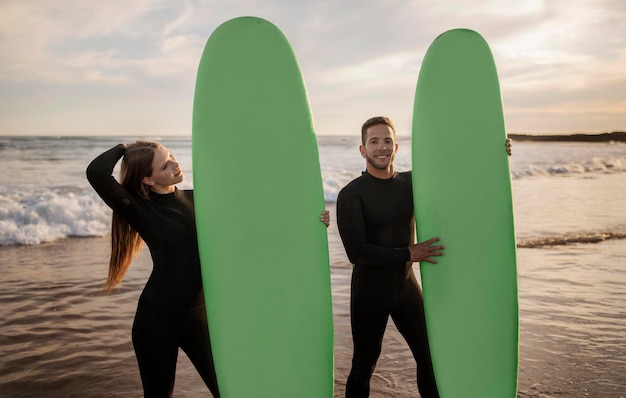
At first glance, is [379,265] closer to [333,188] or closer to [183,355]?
[183,355]

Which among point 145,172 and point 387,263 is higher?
point 145,172

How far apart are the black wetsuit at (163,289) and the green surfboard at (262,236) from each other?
17 centimetres

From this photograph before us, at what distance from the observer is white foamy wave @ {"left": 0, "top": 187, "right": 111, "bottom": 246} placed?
28.0 ft

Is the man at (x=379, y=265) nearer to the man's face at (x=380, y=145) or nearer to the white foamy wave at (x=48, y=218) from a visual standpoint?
the man's face at (x=380, y=145)

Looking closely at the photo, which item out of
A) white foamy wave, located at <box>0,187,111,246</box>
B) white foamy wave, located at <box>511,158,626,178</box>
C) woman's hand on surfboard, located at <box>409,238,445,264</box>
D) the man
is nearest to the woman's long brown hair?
the man

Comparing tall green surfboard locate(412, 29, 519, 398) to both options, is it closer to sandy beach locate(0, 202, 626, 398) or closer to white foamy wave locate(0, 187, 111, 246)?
sandy beach locate(0, 202, 626, 398)

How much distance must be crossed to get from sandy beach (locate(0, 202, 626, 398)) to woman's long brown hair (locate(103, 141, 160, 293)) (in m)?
1.25

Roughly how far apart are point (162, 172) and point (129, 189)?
6.6 inches

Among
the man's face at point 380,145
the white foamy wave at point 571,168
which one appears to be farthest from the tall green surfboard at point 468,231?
the white foamy wave at point 571,168

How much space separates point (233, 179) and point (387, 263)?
2.61ft

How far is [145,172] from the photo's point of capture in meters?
2.27

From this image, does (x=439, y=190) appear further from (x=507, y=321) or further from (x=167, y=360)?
(x=167, y=360)

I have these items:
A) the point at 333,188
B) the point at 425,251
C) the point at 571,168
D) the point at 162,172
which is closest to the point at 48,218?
the point at 333,188

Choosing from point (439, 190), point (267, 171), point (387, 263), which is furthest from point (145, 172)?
point (439, 190)
